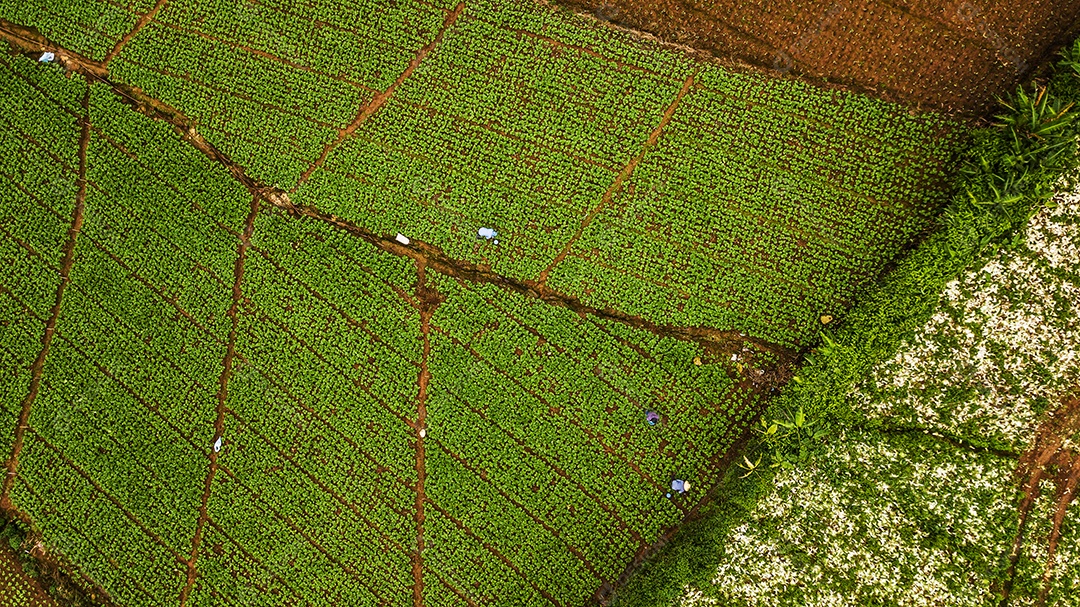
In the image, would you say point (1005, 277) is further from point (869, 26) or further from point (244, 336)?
point (244, 336)

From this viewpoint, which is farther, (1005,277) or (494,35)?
(494,35)

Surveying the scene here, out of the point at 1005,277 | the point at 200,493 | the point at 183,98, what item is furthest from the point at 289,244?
the point at 1005,277

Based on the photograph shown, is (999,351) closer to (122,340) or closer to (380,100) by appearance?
(380,100)

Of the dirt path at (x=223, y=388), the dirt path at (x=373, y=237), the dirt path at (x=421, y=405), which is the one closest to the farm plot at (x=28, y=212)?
the dirt path at (x=373, y=237)

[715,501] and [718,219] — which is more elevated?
[718,219]

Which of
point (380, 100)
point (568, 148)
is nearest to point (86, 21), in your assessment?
point (380, 100)

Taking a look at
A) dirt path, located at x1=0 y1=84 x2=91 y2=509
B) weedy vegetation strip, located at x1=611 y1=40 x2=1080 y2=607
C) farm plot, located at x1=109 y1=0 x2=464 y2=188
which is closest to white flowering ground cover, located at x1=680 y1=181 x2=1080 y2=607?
weedy vegetation strip, located at x1=611 y1=40 x2=1080 y2=607
